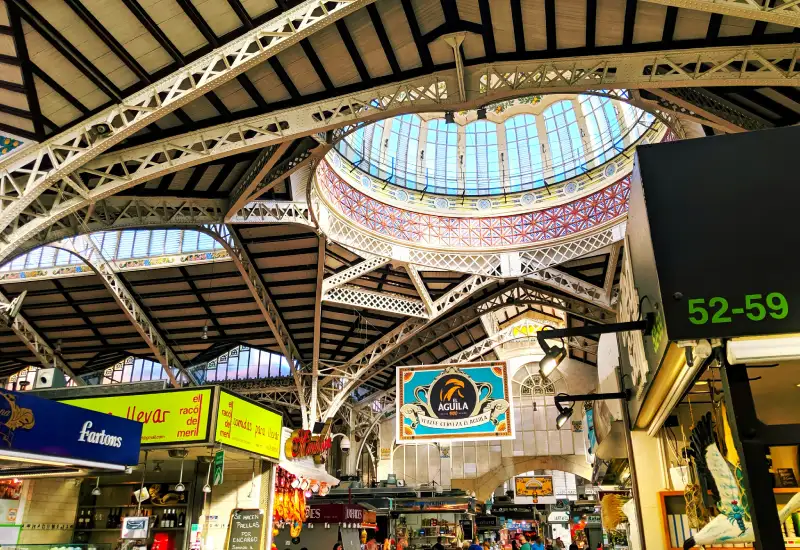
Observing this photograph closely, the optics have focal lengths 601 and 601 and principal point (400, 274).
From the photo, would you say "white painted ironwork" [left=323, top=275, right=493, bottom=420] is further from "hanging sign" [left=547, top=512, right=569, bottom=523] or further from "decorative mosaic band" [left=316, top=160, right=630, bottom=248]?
"hanging sign" [left=547, top=512, right=569, bottom=523]

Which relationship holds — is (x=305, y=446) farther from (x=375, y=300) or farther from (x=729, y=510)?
(x=729, y=510)

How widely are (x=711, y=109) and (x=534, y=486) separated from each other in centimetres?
2954

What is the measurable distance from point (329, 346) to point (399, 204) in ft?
25.5

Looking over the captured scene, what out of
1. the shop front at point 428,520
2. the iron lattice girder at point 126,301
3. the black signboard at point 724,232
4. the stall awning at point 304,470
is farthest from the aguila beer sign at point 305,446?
the black signboard at point 724,232

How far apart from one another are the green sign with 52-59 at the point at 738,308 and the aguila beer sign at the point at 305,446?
36.2 ft

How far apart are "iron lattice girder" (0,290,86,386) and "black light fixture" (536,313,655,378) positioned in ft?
75.8

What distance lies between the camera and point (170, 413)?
9961 mm

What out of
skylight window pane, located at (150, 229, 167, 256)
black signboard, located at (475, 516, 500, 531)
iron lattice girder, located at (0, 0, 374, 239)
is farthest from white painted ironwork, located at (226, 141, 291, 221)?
black signboard, located at (475, 516, 500, 531)

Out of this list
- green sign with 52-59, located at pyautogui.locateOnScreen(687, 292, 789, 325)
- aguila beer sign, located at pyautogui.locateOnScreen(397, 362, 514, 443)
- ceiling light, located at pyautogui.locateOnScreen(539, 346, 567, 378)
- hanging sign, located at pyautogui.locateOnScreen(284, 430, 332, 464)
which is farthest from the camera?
aguila beer sign, located at pyautogui.locateOnScreen(397, 362, 514, 443)

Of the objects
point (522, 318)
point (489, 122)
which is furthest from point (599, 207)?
point (522, 318)

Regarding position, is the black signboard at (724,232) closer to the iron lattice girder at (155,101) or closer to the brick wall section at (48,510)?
the iron lattice girder at (155,101)

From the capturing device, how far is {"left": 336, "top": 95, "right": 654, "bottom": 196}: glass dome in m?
22.8

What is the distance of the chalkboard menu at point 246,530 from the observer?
11.0 m

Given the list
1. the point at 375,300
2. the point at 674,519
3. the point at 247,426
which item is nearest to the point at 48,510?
the point at 247,426
